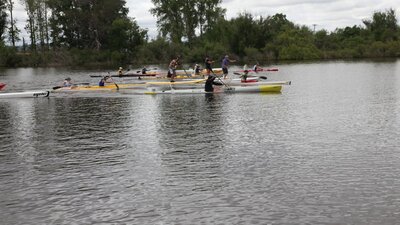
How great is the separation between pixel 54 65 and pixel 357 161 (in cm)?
9431

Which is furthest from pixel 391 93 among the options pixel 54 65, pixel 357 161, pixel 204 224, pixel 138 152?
pixel 54 65

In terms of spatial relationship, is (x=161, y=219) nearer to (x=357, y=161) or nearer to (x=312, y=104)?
(x=357, y=161)

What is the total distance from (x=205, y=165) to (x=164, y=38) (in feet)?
307

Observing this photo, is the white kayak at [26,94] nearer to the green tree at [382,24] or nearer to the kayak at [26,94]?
the kayak at [26,94]

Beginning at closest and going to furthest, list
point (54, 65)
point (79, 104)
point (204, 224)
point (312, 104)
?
point (204, 224)
point (312, 104)
point (79, 104)
point (54, 65)

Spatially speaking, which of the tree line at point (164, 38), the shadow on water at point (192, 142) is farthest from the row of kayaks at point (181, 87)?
the tree line at point (164, 38)

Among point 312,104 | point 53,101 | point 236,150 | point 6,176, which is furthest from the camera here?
point 53,101

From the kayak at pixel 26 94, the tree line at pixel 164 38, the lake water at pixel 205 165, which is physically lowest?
the lake water at pixel 205 165

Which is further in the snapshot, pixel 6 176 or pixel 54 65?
pixel 54 65

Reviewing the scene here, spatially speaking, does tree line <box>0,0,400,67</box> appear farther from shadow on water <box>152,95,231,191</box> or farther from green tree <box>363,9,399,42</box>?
shadow on water <box>152,95,231,191</box>

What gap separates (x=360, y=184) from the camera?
11.5 m

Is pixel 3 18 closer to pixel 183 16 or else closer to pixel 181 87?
pixel 183 16

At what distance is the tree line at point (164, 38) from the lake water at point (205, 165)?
74.3 meters

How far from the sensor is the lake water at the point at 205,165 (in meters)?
10.1
